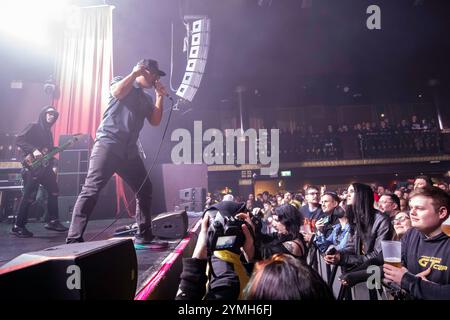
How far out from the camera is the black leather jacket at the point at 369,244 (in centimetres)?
189

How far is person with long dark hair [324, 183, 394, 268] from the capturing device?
1.89 meters

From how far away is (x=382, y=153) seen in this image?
10359mm

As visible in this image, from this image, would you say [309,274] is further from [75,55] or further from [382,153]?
[382,153]

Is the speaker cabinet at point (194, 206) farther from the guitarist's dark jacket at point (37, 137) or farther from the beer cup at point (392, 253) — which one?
the beer cup at point (392, 253)

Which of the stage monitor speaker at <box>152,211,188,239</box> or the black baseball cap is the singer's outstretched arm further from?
the stage monitor speaker at <box>152,211,188,239</box>

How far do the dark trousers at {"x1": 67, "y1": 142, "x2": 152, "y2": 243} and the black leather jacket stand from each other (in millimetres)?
1559

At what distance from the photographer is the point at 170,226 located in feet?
8.21

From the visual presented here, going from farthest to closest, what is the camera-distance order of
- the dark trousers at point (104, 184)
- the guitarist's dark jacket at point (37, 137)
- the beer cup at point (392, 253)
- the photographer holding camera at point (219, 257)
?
the guitarist's dark jacket at point (37, 137)
the dark trousers at point (104, 184)
the beer cup at point (392, 253)
the photographer holding camera at point (219, 257)

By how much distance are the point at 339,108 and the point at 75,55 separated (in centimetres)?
1131

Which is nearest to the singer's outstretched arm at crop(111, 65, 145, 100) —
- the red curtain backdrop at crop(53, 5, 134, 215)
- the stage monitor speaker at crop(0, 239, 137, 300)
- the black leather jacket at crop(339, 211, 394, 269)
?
the stage monitor speaker at crop(0, 239, 137, 300)

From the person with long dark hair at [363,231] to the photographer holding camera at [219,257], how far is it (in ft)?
3.33

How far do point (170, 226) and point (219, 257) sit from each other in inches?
59.1

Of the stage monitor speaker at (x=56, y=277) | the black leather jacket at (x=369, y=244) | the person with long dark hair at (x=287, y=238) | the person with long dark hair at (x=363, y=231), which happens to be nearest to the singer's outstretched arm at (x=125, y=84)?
the stage monitor speaker at (x=56, y=277)

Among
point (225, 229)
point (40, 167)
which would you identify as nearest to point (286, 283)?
point (225, 229)
